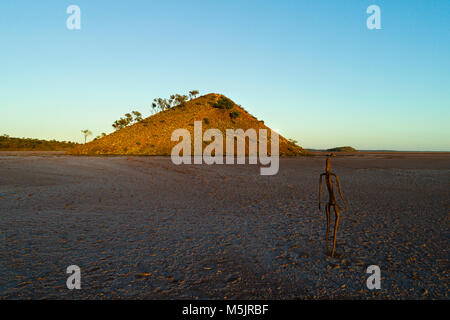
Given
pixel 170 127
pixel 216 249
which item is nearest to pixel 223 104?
pixel 170 127

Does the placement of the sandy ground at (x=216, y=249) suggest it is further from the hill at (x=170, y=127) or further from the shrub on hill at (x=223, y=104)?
the shrub on hill at (x=223, y=104)

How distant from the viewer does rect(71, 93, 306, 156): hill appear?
158ft

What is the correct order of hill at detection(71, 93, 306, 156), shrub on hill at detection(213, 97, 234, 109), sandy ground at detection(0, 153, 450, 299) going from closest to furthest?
sandy ground at detection(0, 153, 450, 299)
hill at detection(71, 93, 306, 156)
shrub on hill at detection(213, 97, 234, 109)

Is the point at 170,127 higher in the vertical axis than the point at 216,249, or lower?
higher

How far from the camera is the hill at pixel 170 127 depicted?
48031 mm

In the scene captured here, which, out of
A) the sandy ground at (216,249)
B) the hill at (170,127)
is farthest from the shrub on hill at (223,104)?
the sandy ground at (216,249)

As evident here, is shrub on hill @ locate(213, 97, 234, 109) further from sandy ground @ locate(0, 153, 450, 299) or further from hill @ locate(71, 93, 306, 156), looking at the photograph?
sandy ground @ locate(0, 153, 450, 299)

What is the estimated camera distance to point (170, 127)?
5256 centimetres

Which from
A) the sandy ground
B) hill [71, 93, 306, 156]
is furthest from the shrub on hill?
the sandy ground

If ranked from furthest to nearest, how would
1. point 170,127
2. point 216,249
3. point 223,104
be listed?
point 223,104, point 170,127, point 216,249

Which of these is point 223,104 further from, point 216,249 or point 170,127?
point 216,249
